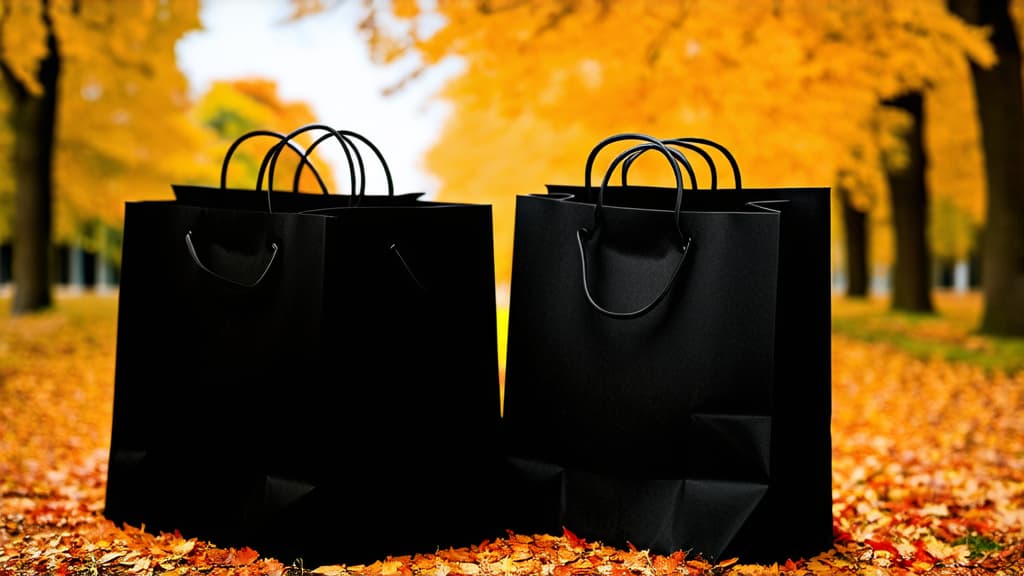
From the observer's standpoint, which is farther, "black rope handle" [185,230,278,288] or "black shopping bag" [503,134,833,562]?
"black rope handle" [185,230,278,288]

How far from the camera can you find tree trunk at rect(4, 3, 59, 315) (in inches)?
566

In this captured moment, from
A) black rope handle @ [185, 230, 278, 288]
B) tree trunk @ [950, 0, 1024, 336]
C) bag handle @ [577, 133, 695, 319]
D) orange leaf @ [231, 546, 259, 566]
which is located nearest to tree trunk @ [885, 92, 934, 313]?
tree trunk @ [950, 0, 1024, 336]

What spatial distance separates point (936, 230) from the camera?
27297 mm

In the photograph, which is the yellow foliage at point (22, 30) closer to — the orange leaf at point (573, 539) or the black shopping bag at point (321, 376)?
the black shopping bag at point (321, 376)

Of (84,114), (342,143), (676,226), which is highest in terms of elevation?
(84,114)

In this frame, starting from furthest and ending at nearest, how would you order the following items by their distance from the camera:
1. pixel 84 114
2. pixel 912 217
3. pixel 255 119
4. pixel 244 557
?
pixel 255 119, pixel 84 114, pixel 912 217, pixel 244 557

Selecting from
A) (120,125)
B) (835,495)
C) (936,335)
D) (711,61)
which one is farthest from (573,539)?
(120,125)

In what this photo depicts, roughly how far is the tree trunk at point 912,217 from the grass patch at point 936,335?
0.39 m

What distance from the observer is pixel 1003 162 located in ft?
37.5

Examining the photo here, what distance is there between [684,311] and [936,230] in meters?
27.0

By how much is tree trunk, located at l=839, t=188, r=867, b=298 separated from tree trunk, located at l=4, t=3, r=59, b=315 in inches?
571

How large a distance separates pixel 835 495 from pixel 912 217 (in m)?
13.1

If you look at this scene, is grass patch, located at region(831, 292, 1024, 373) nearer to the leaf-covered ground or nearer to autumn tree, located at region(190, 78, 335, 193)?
the leaf-covered ground

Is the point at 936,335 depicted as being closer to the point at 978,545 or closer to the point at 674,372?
the point at 978,545
